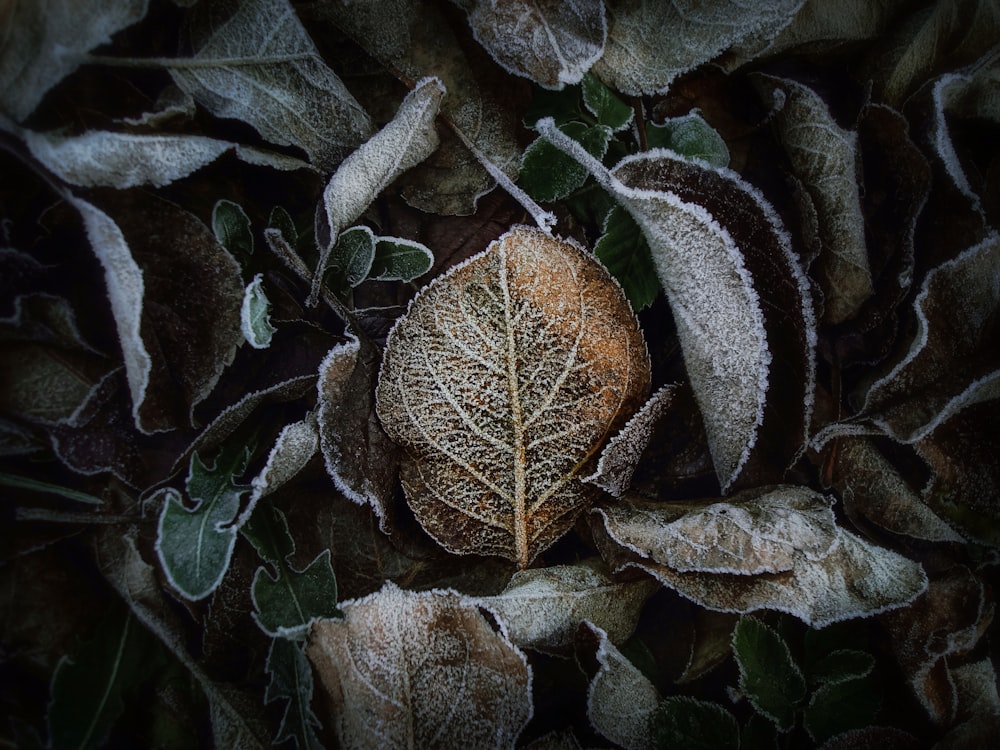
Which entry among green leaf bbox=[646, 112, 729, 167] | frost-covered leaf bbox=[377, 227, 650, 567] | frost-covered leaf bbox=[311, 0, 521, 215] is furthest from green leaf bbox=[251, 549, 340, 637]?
green leaf bbox=[646, 112, 729, 167]

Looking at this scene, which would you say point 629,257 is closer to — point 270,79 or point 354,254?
point 354,254

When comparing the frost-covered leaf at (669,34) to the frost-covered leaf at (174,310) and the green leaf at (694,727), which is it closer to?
the frost-covered leaf at (174,310)

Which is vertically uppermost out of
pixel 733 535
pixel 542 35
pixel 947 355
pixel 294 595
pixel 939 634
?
pixel 542 35

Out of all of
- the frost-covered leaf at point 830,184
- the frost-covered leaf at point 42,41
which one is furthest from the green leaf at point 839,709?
the frost-covered leaf at point 42,41

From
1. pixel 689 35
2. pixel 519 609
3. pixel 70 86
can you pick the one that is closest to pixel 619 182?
pixel 689 35

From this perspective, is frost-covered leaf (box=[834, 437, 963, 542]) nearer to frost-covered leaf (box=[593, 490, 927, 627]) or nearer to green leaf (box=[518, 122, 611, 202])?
frost-covered leaf (box=[593, 490, 927, 627])

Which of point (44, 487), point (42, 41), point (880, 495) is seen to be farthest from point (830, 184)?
point (44, 487)

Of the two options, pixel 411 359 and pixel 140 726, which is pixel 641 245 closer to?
pixel 411 359
